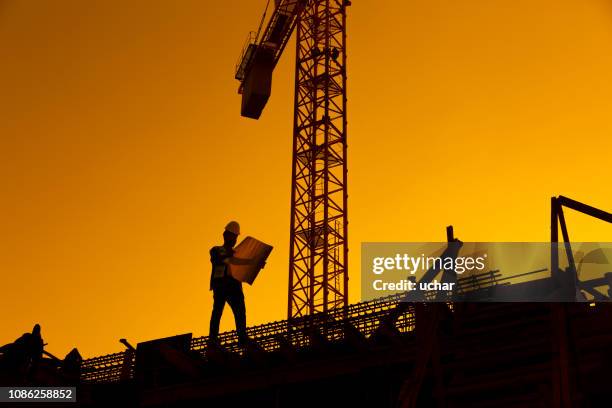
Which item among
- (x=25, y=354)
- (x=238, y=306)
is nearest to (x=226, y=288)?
(x=238, y=306)

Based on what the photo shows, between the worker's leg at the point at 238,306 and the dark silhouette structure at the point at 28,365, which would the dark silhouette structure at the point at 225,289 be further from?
the dark silhouette structure at the point at 28,365

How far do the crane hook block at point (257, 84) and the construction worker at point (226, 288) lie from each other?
27.8 m

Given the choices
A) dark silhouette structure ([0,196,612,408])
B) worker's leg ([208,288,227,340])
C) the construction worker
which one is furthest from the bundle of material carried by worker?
dark silhouette structure ([0,196,612,408])

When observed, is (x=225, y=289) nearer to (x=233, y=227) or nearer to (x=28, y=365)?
(x=233, y=227)

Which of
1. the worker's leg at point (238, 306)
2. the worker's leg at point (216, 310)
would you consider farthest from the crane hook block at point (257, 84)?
the worker's leg at point (238, 306)

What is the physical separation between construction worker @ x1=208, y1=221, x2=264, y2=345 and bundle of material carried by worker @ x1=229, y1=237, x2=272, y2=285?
0.06 metres

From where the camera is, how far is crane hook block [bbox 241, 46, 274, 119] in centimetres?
4009

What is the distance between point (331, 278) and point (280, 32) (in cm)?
1408

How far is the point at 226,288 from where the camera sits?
496 inches

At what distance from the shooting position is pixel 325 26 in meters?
41.8

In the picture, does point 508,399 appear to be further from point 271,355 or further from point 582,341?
point 271,355

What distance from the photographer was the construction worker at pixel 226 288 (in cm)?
1258

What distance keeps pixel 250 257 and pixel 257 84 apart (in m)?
29.1

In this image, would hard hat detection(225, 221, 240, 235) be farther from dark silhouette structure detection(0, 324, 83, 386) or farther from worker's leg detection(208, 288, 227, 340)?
dark silhouette structure detection(0, 324, 83, 386)
